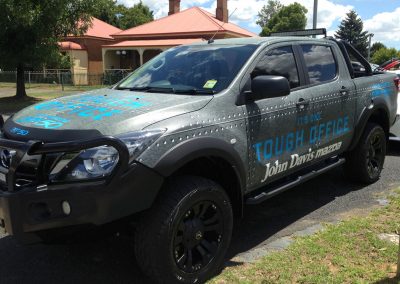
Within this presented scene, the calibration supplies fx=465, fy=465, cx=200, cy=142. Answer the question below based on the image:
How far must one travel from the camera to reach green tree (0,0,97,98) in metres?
15.7

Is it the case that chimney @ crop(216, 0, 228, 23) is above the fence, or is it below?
above

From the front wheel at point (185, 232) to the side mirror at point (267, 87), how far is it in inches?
33.3

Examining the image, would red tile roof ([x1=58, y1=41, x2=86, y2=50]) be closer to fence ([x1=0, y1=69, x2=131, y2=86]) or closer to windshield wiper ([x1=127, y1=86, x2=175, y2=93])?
fence ([x1=0, y1=69, x2=131, y2=86])

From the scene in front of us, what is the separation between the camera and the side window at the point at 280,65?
13.7 feet

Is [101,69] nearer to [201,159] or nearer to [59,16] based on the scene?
[59,16]

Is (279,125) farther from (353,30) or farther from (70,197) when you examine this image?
(353,30)

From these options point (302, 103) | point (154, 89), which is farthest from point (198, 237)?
point (302, 103)

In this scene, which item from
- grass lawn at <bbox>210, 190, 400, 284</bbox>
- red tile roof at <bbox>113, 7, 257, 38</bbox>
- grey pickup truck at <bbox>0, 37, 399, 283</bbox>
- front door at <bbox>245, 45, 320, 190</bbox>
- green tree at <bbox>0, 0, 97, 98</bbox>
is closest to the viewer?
Result: grey pickup truck at <bbox>0, 37, 399, 283</bbox>

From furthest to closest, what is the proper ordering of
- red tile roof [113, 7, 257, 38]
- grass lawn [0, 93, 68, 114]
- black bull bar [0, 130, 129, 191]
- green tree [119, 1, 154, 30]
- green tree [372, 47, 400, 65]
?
green tree [372, 47, 400, 65] → green tree [119, 1, 154, 30] → red tile roof [113, 7, 257, 38] → grass lawn [0, 93, 68, 114] → black bull bar [0, 130, 129, 191]

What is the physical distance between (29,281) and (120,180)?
4.52ft

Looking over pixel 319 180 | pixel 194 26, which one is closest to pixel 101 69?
pixel 194 26

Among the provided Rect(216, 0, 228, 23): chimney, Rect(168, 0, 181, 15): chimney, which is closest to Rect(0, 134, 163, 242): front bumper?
Rect(216, 0, 228, 23): chimney

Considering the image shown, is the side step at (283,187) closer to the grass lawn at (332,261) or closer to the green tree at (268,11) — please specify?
the grass lawn at (332,261)

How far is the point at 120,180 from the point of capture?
2799 mm
